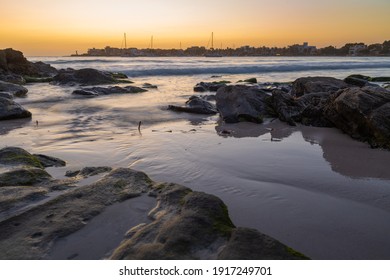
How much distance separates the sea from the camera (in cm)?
293

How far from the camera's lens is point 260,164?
15.5 feet

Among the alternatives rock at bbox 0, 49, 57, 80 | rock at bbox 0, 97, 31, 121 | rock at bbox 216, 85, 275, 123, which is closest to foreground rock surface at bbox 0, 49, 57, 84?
rock at bbox 0, 49, 57, 80

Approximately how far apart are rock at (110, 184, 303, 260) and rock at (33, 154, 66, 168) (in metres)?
2.30

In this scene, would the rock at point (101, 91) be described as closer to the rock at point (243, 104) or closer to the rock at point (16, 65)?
the rock at point (243, 104)

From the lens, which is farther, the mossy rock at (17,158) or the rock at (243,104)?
the rock at (243,104)

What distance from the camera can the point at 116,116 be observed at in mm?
9000

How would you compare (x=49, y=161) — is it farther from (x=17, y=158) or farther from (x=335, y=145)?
(x=335, y=145)

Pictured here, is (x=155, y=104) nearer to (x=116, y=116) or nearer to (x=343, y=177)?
(x=116, y=116)

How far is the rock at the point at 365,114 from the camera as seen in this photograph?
5.78 meters

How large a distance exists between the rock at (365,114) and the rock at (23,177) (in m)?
5.38

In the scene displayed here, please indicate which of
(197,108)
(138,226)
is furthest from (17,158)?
(197,108)

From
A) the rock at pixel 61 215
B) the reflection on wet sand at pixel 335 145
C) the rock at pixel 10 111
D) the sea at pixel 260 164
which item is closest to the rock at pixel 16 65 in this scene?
the rock at pixel 10 111

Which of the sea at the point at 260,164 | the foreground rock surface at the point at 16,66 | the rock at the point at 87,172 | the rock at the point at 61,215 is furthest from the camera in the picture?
the foreground rock surface at the point at 16,66

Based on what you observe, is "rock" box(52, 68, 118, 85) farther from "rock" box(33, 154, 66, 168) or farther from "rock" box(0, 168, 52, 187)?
"rock" box(0, 168, 52, 187)
